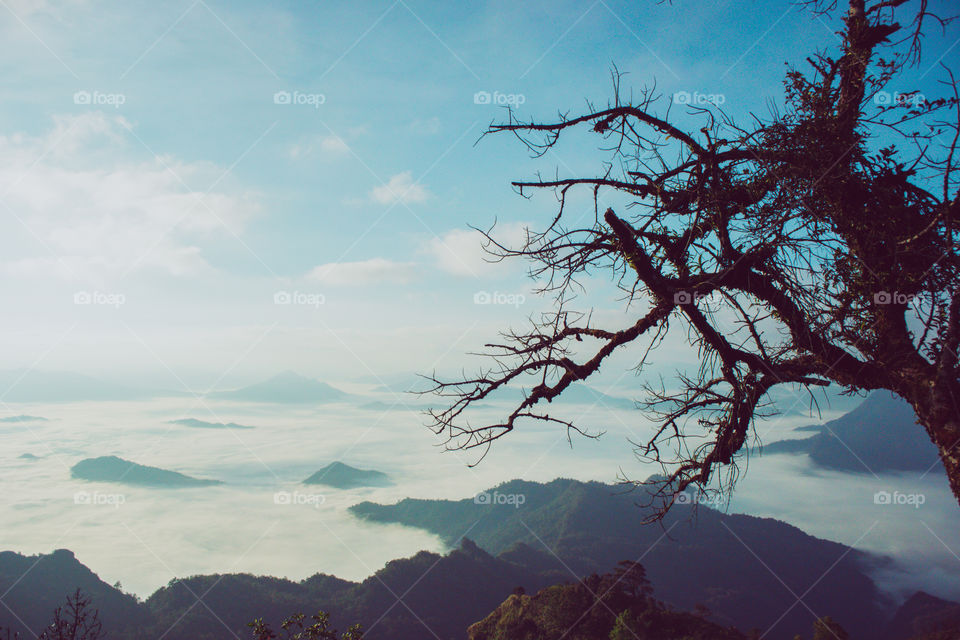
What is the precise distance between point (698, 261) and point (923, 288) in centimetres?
181

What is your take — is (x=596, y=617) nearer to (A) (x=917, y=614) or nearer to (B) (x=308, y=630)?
(B) (x=308, y=630)

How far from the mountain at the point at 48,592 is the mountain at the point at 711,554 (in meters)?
73.5

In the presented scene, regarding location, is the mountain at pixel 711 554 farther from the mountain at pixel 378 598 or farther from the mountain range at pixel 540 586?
the mountain at pixel 378 598

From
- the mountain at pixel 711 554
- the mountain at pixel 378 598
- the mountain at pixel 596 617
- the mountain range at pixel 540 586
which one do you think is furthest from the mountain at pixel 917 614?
the mountain at pixel 596 617

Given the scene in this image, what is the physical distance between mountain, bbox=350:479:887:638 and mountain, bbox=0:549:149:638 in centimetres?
7353

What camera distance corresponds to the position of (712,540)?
139750mm

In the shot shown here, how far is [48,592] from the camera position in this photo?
324ft

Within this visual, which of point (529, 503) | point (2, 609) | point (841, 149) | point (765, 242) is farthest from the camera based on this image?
point (529, 503)

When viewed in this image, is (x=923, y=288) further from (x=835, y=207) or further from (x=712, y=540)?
(x=712, y=540)

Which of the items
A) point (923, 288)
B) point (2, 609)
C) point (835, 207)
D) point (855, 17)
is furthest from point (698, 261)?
point (2, 609)

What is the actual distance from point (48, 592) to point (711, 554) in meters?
158

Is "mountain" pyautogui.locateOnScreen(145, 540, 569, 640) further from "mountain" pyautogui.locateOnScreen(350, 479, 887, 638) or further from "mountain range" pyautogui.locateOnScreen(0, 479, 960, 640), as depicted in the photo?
"mountain" pyautogui.locateOnScreen(350, 479, 887, 638)

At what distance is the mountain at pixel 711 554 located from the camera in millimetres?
115000

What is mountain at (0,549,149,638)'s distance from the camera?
8838 centimetres
